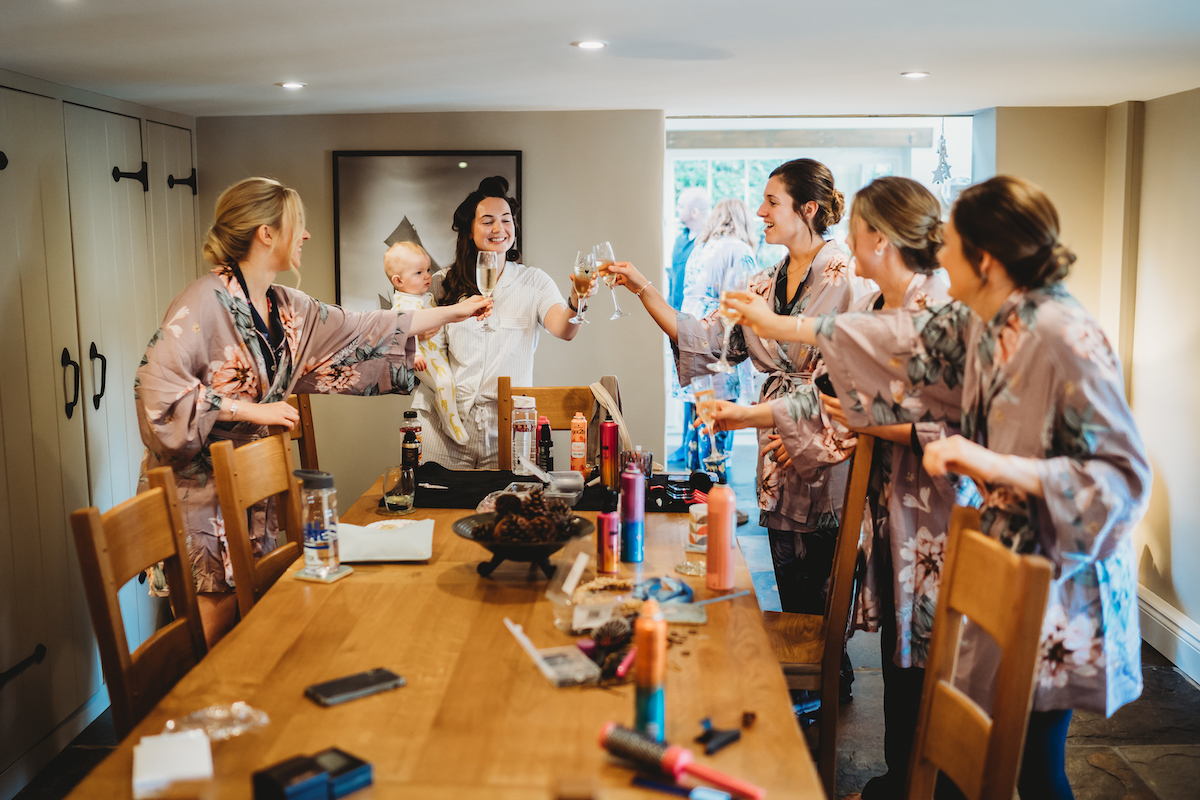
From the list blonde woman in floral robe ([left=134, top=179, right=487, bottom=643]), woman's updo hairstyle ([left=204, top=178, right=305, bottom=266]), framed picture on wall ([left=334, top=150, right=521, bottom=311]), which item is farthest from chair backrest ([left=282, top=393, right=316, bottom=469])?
framed picture on wall ([left=334, top=150, right=521, bottom=311])

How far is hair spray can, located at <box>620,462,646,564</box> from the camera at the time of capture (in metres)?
1.99

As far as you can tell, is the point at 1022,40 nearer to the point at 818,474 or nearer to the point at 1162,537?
the point at 818,474

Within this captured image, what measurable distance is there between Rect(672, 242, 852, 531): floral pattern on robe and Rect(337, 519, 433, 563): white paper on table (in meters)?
1.23

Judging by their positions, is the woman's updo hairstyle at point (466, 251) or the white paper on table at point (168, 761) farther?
the woman's updo hairstyle at point (466, 251)

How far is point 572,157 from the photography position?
448 cm

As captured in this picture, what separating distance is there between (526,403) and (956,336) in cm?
137

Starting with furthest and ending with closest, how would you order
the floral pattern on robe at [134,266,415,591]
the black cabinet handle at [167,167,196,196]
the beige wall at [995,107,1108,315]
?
the beige wall at [995,107,1108,315] → the black cabinet handle at [167,167,196,196] → the floral pattern on robe at [134,266,415,591]

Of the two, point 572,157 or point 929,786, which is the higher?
point 572,157

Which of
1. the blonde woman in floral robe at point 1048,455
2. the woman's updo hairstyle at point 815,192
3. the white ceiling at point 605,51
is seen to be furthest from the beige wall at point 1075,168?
the blonde woman in floral robe at point 1048,455

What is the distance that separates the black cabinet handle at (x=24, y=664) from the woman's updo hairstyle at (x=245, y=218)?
1.49 meters

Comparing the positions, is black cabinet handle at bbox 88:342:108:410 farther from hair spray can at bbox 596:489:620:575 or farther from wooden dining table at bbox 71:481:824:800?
hair spray can at bbox 596:489:620:575

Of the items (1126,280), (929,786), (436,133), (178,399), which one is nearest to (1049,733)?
(929,786)

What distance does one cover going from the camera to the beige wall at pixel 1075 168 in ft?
14.0

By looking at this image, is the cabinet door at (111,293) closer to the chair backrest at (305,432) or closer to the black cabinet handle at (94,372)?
the black cabinet handle at (94,372)
